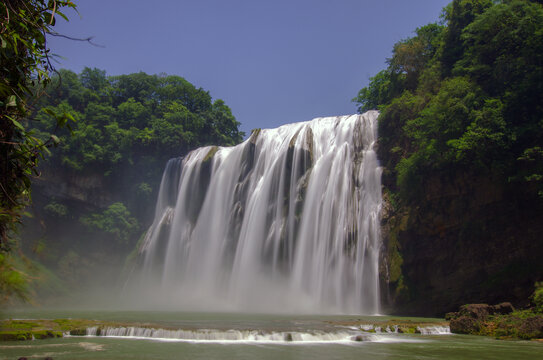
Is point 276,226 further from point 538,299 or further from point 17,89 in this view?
point 17,89

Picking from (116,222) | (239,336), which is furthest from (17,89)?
(116,222)

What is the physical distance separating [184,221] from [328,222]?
549 inches

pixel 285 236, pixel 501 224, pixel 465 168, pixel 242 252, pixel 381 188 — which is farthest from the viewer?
pixel 242 252

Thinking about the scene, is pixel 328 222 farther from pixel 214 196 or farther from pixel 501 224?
pixel 214 196

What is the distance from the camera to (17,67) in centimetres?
348

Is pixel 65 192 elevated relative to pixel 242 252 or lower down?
elevated

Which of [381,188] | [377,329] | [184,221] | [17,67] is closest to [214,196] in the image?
[184,221]

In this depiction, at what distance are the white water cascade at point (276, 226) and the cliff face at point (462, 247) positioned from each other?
1.47m

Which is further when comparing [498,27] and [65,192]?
[65,192]

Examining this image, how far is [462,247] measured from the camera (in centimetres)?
1723

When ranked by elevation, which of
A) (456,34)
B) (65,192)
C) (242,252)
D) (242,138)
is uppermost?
(242,138)

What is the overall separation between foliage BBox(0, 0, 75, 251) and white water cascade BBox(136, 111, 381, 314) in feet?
57.9

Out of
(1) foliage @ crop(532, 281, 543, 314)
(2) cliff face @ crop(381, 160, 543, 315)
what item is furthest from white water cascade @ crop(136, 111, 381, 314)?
(1) foliage @ crop(532, 281, 543, 314)

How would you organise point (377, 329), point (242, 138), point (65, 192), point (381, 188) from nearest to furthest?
point (377, 329), point (381, 188), point (65, 192), point (242, 138)
